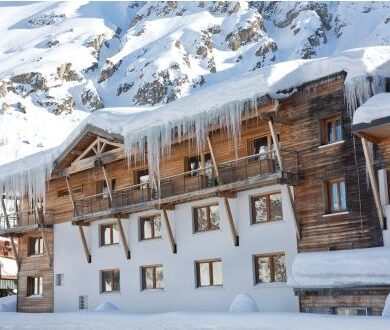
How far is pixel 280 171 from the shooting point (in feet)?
74.7

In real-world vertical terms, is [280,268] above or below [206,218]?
below

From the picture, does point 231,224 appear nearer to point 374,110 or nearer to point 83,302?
point 374,110

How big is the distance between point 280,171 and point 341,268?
404 cm

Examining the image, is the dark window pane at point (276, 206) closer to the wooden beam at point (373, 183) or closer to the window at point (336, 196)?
the window at point (336, 196)

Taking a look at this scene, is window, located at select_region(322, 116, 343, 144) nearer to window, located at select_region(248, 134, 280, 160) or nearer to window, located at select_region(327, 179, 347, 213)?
window, located at select_region(327, 179, 347, 213)

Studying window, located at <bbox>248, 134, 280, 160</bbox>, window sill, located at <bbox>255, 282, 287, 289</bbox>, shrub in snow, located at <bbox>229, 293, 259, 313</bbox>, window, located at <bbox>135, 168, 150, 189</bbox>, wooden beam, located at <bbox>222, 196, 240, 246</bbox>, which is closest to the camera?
shrub in snow, located at <bbox>229, 293, 259, 313</bbox>

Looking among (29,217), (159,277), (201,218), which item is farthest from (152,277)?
(29,217)

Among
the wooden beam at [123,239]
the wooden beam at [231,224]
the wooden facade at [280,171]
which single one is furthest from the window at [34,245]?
the wooden beam at [231,224]

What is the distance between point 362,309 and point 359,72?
23.4 feet

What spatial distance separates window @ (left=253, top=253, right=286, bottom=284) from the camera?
78.3ft

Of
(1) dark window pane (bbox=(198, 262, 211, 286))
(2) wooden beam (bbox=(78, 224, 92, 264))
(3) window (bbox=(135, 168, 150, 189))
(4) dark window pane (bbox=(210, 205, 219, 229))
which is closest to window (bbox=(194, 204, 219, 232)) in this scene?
(4) dark window pane (bbox=(210, 205, 219, 229))

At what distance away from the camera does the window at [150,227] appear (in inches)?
1133

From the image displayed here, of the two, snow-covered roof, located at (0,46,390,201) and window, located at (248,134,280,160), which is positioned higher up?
snow-covered roof, located at (0,46,390,201)

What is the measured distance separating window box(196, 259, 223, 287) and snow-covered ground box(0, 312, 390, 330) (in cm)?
543
